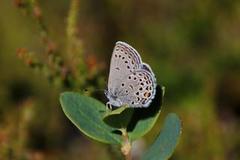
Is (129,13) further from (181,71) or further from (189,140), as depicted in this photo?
(189,140)

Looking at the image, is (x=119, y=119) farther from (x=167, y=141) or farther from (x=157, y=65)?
(x=157, y=65)

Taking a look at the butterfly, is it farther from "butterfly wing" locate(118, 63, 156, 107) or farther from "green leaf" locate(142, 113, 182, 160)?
"green leaf" locate(142, 113, 182, 160)

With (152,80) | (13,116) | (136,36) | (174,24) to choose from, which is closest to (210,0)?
(174,24)

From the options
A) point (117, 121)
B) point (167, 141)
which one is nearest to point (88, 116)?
point (117, 121)

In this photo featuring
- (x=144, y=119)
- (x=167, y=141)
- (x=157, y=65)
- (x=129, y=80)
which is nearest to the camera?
(x=167, y=141)

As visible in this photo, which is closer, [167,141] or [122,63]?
[167,141]
